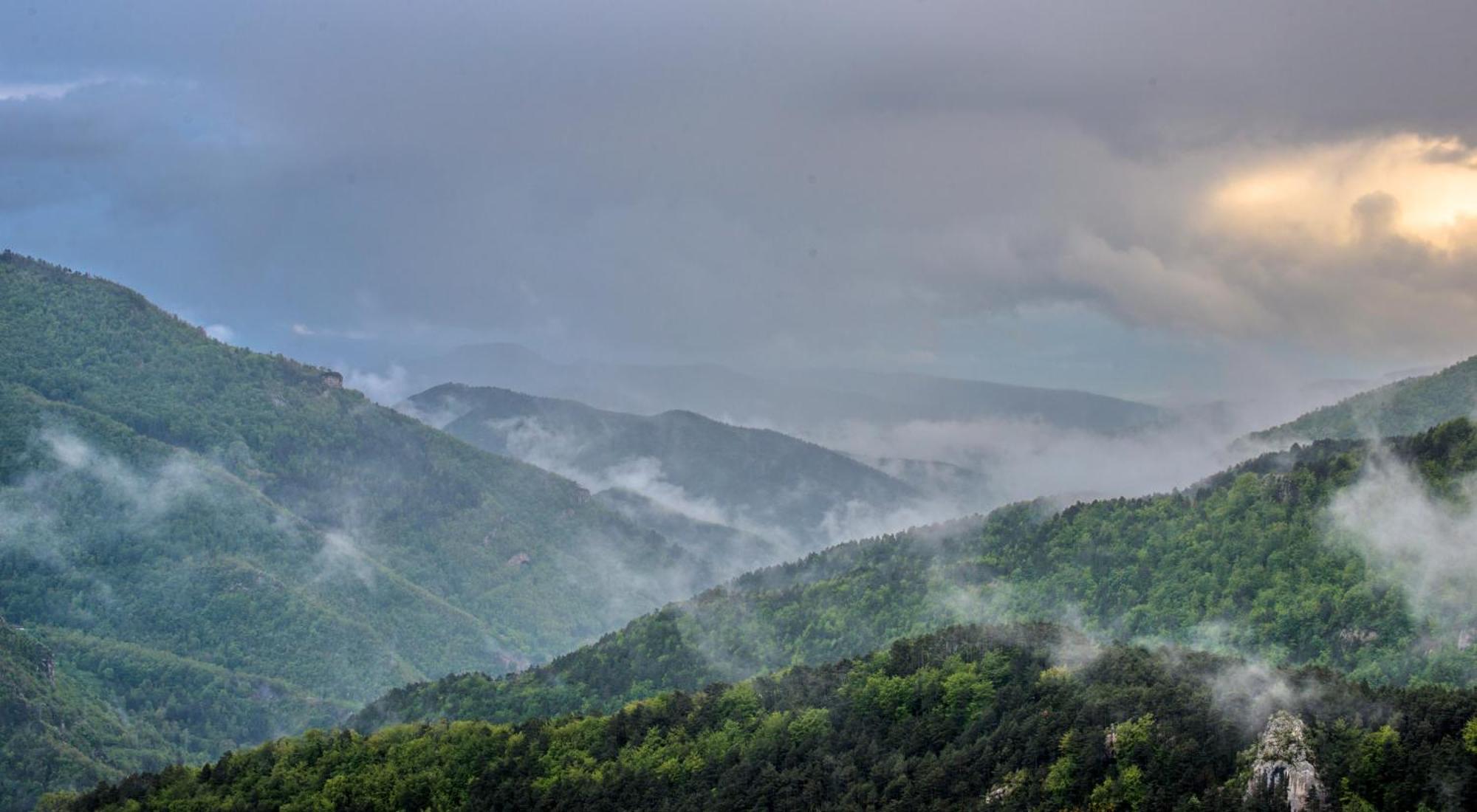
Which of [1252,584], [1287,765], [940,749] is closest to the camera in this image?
[1287,765]

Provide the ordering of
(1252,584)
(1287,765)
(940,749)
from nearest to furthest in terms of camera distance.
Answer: (1287,765), (940,749), (1252,584)

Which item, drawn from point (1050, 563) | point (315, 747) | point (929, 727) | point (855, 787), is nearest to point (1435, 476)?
point (1050, 563)

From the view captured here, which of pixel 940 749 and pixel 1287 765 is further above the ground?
pixel 1287 765

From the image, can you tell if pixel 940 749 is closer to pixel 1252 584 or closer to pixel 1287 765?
pixel 1287 765

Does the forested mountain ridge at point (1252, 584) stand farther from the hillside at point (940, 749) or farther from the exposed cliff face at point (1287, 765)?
the exposed cliff face at point (1287, 765)

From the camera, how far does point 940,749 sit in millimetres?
110938

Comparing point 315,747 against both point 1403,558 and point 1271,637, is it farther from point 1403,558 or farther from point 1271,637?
point 1403,558

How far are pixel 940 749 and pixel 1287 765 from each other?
109 feet

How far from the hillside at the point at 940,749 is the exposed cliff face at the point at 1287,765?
14 cm

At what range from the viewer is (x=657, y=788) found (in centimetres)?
12119

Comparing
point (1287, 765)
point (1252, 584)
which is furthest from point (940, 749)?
point (1252, 584)

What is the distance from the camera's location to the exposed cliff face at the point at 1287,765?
8194 centimetres

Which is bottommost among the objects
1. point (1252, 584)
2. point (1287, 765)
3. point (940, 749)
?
point (940, 749)

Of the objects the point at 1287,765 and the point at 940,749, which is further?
the point at 940,749
